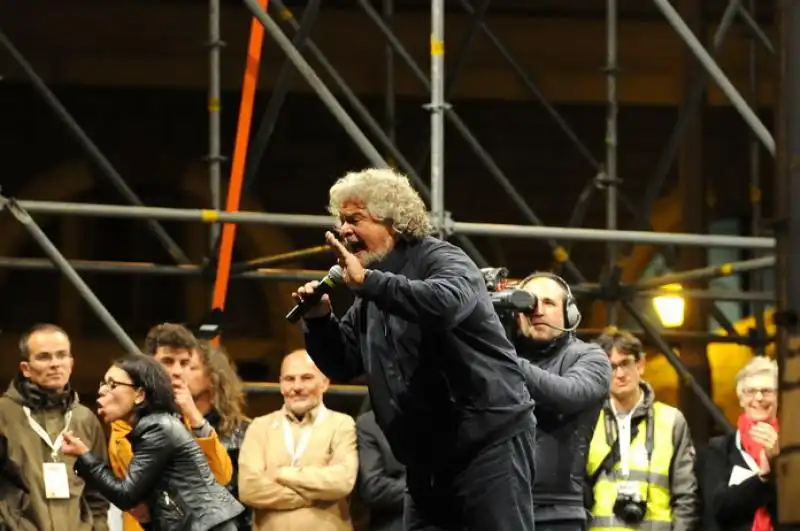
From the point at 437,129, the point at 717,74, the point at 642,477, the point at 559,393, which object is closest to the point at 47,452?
the point at 437,129

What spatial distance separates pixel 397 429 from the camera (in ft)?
19.6

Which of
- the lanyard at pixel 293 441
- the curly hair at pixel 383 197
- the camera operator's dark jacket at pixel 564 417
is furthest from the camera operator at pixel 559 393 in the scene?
the lanyard at pixel 293 441

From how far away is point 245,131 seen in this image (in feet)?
32.6

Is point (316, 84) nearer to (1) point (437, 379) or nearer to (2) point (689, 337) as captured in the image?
(1) point (437, 379)

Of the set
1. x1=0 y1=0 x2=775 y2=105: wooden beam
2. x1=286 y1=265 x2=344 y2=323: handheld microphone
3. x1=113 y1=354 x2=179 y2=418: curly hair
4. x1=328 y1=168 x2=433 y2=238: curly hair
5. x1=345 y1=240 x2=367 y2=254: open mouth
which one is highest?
x1=0 y1=0 x2=775 y2=105: wooden beam

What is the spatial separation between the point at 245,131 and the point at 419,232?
13.2 feet

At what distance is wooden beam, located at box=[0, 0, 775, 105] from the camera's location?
520 inches

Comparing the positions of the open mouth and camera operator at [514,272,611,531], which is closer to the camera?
the open mouth

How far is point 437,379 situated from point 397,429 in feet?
0.61

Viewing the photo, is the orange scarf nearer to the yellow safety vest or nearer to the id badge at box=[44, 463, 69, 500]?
the yellow safety vest

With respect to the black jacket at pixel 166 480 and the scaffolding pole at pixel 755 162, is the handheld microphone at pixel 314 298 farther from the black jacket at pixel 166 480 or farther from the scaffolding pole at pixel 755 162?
the scaffolding pole at pixel 755 162

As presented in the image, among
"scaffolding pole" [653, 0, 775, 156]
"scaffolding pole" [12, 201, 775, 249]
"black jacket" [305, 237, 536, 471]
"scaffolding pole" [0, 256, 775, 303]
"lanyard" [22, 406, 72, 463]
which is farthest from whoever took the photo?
"scaffolding pole" [0, 256, 775, 303]

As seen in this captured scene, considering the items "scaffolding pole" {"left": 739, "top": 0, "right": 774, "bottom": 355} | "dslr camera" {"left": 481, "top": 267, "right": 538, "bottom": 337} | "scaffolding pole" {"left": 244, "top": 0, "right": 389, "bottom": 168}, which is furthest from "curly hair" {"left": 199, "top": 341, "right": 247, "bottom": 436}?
"scaffolding pole" {"left": 739, "top": 0, "right": 774, "bottom": 355}

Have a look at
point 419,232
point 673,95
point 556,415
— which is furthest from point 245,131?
point 673,95
